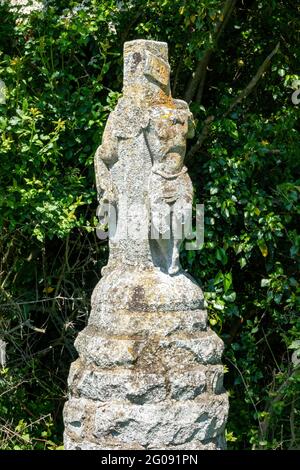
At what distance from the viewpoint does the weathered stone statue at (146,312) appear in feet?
12.8

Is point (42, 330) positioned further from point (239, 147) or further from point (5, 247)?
point (239, 147)

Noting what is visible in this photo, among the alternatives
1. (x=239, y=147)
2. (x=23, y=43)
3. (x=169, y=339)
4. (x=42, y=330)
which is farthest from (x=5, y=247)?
(x=169, y=339)

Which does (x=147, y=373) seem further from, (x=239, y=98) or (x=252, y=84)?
(x=252, y=84)

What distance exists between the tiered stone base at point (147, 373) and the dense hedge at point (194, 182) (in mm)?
1260

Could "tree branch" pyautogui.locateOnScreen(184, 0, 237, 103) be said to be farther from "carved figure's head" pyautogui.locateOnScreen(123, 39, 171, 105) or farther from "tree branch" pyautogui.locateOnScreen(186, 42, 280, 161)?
"carved figure's head" pyautogui.locateOnScreen(123, 39, 171, 105)

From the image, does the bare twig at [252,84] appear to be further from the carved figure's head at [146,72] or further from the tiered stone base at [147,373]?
the tiered stone base at [147,373]

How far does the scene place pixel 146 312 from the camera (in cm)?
405

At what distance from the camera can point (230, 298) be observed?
17.9ft

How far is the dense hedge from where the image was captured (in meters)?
5.29

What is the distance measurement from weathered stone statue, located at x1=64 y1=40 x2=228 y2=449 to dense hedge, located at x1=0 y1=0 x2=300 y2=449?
1048 mm

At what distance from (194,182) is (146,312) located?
73.3 inches

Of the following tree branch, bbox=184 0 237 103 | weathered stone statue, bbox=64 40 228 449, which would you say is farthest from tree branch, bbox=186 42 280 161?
weathered stone statue, bbox=64 40 228 449

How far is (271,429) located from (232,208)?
1716 millimetres
